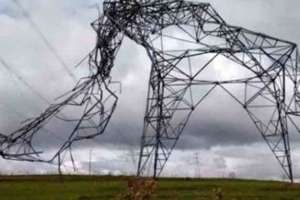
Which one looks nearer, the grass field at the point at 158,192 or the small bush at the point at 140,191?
the small bush at the point at 140,191

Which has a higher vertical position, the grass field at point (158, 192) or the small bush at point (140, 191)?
the grass field at point (158, 192)

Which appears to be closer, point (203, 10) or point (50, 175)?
point (203, 10)

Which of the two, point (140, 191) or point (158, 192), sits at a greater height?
point (158, 192)

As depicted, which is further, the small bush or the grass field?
the grass field

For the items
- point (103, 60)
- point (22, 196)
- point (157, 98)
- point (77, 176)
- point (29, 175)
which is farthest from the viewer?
point (29, 175)

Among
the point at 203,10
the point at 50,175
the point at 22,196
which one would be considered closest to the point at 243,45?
the point at 203,10

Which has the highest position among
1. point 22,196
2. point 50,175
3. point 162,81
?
point 162,81

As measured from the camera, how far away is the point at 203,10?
22.4 metres

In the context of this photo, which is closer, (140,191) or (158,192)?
(140,191)

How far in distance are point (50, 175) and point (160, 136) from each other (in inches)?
315

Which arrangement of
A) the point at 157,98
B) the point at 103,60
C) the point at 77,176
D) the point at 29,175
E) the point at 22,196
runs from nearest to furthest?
1. the point at 22,196
2. the point at 103,60
3. the point at 157,98
4. the point at 77,176
5. the point at 29,175

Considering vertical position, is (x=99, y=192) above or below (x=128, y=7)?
below

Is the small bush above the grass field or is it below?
below

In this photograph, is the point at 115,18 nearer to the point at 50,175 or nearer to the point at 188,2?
the point at 188,2
